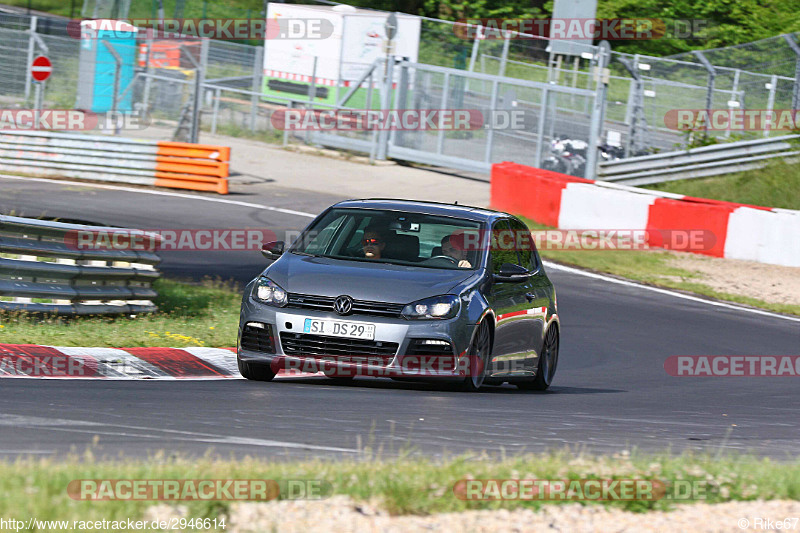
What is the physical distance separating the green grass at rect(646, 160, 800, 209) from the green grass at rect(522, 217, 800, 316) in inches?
204

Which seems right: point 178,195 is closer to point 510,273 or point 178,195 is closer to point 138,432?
point 510,273

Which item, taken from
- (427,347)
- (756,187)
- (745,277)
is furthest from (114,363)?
(756,187)

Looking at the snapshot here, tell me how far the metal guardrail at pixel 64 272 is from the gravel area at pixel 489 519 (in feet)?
20.6

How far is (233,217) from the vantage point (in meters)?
21.3

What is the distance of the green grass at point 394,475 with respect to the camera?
4.27 metres

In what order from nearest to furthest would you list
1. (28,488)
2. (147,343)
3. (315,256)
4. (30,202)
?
(28,488) → (315,256) → (147,343) → (30,202)

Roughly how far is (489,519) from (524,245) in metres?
6.10

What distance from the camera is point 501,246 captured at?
9.92 m

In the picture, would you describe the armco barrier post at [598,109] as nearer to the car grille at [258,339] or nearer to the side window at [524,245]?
the side window at [524,245]

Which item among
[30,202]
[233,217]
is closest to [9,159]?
[30,202]

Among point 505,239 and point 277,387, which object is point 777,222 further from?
point 277,387

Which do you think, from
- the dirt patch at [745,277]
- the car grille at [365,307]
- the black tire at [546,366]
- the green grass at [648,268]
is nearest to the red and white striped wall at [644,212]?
the dirt patch at [745,277]

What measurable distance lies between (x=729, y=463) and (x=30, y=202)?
54.9 feet

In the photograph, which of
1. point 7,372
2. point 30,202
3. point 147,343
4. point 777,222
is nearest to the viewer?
point 7,372
